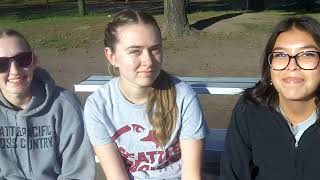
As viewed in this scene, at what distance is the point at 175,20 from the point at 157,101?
9.99 m

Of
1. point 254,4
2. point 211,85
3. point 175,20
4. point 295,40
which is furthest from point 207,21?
point 295,40

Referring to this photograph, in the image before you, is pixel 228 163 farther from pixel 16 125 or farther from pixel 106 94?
→ pixel 16 125

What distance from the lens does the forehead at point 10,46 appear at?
9.34 ft

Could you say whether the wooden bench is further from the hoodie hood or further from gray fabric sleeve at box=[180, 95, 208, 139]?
the hoodie hood

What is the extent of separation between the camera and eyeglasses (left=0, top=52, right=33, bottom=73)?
2.84 m

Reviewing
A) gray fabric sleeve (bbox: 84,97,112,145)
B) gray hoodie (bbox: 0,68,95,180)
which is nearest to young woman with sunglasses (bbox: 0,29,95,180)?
gray hoodie (bbox: 0,68,95,180)

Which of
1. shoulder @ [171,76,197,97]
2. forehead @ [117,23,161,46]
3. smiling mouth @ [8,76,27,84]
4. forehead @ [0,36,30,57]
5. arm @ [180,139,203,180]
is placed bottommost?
arm @ [180,139,203,180]

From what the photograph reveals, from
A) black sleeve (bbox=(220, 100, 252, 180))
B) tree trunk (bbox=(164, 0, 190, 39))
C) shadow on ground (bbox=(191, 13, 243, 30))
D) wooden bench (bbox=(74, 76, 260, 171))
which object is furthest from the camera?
shadow on ground (bbox=(191, 13, 243, 30))

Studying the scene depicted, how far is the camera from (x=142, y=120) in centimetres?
287

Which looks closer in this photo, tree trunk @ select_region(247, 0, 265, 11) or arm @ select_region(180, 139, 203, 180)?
arm @ select_region(180, 139, 203, 180)

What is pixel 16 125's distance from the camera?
2.94 m

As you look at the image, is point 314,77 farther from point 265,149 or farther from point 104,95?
point 104,95

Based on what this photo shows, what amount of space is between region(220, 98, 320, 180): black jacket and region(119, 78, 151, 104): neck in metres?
0.49

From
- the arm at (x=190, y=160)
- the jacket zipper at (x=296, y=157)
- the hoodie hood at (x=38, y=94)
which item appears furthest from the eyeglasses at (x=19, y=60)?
the jacket zipper at (x=296, y=157)
